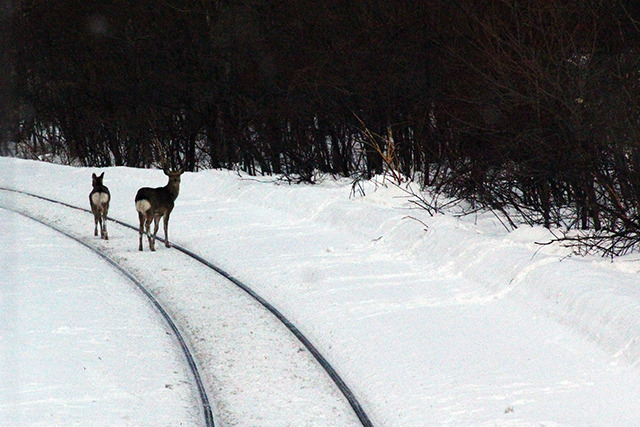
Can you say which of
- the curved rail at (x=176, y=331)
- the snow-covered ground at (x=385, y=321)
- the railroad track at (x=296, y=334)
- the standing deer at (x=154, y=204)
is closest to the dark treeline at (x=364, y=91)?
the snow-covered ground at (x=385, y=321)

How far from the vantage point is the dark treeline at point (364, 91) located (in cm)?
1305

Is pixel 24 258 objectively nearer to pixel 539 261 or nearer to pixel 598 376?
pixel 539 261

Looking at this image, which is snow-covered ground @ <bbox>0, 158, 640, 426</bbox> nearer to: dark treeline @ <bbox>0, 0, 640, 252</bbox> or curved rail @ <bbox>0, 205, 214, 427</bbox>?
curved rail @ <bbox>0, 205, 214, 427</bbox>

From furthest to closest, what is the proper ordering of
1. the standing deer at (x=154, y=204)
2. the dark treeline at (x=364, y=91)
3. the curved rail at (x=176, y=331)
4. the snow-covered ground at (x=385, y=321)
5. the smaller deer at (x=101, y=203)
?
the smaller deer at (x=101, y=203)
the standing deer at (x=154, y=204)
the dark treeline at (x=364, y=91)
the snow-covered ground at (x=385, y=321)
the curved rail at (x=176, y=331)

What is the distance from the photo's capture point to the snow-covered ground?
7695mm

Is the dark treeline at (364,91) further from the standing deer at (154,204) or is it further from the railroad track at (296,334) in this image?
the standing deer at (154,204)

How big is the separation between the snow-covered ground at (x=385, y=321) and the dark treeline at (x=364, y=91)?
4.65ft

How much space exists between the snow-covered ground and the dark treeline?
142 cm

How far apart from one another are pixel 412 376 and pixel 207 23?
25.3 m

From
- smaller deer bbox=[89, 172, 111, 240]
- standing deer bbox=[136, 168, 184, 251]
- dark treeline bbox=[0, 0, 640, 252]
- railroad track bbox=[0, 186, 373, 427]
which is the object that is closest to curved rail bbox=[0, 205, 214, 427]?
railroad track bbox=[0, 186, 373, 427]

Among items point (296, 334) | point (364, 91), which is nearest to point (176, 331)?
point (296, 334)

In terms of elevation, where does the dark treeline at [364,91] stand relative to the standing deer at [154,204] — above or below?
above

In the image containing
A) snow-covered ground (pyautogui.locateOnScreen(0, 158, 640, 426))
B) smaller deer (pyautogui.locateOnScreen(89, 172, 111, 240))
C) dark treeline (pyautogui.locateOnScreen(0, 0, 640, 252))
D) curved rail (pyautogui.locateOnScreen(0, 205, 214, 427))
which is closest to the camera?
curved rail (pyautogui.locateOnScreen(0, 205, 214, 427))

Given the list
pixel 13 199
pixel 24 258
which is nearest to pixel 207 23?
pixel 13 199
